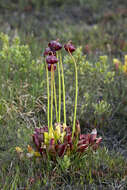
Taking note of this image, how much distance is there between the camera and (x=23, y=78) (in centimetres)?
379

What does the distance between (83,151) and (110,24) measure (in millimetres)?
5537

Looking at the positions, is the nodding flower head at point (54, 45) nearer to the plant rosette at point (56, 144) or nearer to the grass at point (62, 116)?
the plant rosette at point (56, 144)

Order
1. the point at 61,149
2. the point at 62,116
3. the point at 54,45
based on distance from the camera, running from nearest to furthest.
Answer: the point at 54,45, the point at 61,149, the point at 62,116

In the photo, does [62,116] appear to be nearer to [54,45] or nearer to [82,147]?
[82,147]

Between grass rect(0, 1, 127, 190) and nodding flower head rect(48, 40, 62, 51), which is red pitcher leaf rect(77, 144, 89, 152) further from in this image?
nodding flower head rect(48, 40, 62, 51)

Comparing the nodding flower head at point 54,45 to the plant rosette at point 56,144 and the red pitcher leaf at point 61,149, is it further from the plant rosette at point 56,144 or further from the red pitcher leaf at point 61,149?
the red pitcher leaf at point 61,149

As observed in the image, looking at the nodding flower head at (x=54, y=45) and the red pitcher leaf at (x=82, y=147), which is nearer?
the nodding flower head at (x=54, y=45)

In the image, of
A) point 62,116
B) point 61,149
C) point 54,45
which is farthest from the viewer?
point 62,116

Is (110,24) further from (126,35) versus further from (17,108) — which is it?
(17,108)

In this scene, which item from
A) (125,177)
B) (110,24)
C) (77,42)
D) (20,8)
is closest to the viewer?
(125,177)

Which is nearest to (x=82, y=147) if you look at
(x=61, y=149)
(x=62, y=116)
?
(x=61, y=149)

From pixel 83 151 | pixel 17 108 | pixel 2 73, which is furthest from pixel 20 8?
pixel 83 151

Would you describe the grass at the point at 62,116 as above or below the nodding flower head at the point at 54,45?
below

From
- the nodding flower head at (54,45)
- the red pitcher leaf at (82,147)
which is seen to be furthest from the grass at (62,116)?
the nodding flower head at (54,45)
